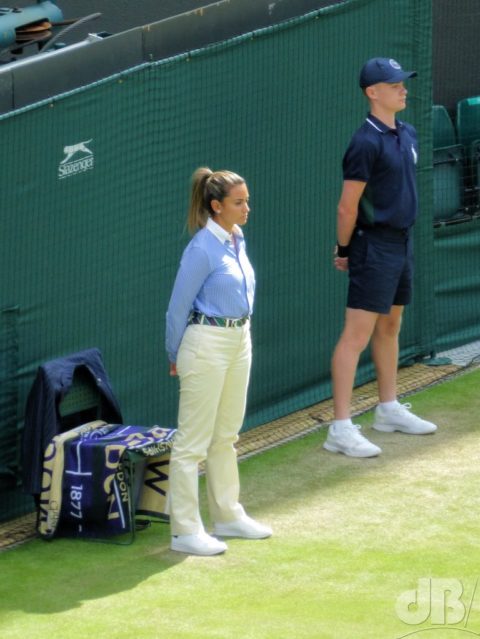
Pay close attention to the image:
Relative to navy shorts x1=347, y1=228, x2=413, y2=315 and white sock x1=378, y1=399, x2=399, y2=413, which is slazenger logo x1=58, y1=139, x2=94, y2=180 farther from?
white sock x1=378, y1=399, x2=399, y2=413

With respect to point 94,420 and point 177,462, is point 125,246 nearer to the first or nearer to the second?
point 94,420

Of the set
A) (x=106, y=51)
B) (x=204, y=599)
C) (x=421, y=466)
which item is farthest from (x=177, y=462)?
(x=106, y=51)

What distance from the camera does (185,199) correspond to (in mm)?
7199

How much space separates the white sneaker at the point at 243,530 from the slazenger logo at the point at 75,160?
169 cm

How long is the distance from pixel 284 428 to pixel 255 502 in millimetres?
1141

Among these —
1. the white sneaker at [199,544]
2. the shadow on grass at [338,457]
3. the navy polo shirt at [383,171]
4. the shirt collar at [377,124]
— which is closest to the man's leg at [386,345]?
the shadow on grass at [338,457]

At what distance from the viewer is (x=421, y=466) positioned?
7.02 meters

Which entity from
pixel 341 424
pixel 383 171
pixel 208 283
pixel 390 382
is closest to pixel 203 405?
pixel 208 283

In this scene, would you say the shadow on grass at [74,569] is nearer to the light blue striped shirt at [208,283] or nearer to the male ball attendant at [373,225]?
the light blue striped shirt at [208,283]

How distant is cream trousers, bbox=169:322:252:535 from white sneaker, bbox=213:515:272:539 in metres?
0.18

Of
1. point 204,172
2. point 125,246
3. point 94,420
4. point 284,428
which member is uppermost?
point 204,172

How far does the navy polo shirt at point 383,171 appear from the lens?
22.8ft

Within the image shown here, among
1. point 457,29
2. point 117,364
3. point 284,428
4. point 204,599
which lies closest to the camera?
point 204,599

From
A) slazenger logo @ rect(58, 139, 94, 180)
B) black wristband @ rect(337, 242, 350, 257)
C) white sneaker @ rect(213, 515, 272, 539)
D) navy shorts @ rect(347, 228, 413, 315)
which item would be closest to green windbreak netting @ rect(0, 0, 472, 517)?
slazenger logo @ rect(58, 139, 94, 180)
